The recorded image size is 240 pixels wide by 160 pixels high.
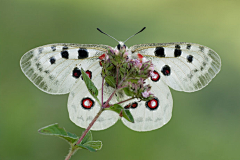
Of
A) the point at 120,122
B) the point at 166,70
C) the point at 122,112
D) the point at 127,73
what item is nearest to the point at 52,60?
the point at 127,73

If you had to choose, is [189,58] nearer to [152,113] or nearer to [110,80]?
[152,113]

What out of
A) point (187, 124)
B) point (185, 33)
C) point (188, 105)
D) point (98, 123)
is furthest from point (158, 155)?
point (185, 33)

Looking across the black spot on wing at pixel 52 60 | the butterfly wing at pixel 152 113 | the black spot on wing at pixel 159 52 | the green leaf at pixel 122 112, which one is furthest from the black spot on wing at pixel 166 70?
the black spot on wing at pixel 52 60

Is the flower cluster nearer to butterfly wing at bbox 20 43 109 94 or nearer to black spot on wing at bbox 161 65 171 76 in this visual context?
butterfly wing at bbox 20 43 109 94

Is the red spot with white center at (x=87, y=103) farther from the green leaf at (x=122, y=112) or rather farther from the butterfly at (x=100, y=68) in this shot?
the green leaf at (x=122, y=112)

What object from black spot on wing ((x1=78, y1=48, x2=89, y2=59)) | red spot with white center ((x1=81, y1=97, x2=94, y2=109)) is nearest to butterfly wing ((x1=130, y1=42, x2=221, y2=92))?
black spot on wing ((x1=78, y1=48, x2=89, y2=59))

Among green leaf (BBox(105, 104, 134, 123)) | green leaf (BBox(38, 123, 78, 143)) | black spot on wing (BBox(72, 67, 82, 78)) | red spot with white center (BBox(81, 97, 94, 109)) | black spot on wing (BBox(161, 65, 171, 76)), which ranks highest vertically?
black spot on wing (BBox(161, 65, 171, 76))
